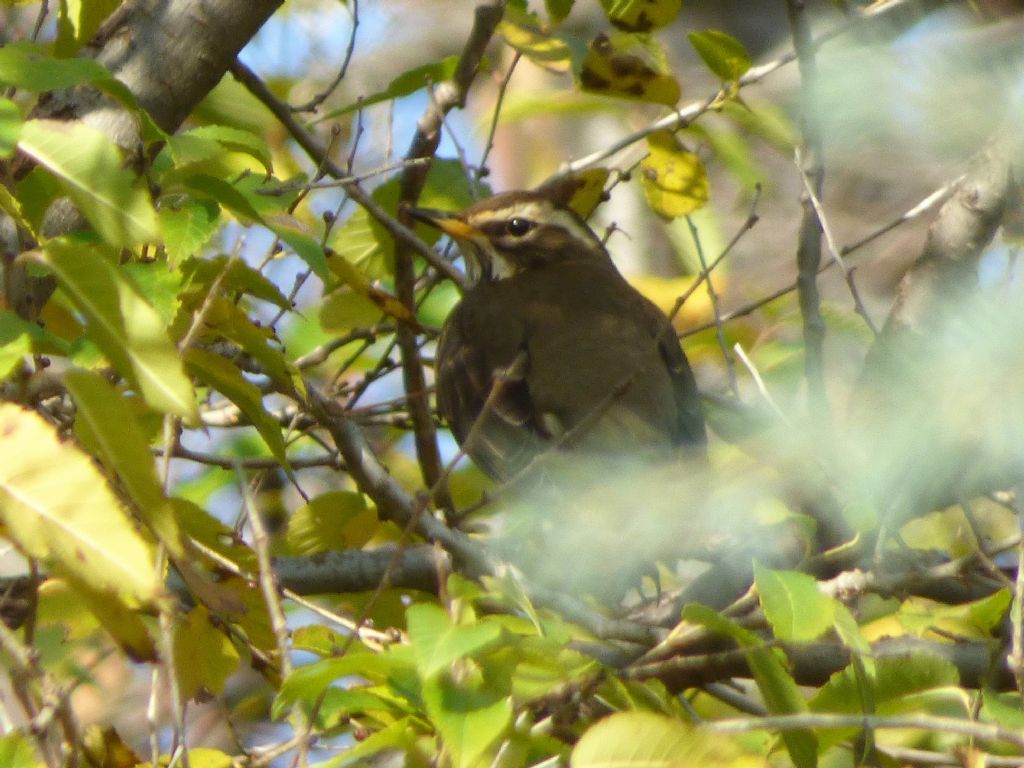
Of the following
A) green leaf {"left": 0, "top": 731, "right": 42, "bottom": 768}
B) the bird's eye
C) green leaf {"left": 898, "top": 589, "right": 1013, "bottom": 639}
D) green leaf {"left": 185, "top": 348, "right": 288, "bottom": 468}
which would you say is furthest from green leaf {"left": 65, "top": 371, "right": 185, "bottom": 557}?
the bird's eye

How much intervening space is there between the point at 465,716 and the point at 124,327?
64cm

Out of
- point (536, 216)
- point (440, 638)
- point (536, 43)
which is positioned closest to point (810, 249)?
point (536, 43)

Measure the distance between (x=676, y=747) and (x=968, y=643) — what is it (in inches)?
50.2

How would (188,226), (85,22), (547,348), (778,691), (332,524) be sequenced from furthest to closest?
(547,348), (332,524), (85,22), (188,226), (778,691)

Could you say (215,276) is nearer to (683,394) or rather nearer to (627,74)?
(627,74)

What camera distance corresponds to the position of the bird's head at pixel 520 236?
4.93 meters

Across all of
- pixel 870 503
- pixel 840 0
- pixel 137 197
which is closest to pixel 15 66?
pixel 137 197

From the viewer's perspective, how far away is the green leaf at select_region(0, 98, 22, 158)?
1659mm

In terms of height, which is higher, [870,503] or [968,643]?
[870,503]

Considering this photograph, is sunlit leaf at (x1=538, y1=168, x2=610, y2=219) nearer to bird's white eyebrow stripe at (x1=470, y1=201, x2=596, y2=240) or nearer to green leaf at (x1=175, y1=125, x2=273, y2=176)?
bird's white eyebrow stripe at (x1=470, y1=201, x2=596, y2=240)

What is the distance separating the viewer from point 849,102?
1809 mm

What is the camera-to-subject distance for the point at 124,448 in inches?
57.5

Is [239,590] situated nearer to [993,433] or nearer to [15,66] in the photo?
[15,66]

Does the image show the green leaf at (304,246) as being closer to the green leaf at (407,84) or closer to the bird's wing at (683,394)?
the green leaf at (407,84)
